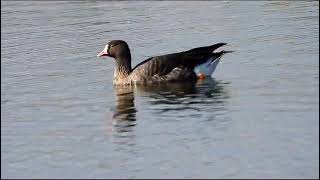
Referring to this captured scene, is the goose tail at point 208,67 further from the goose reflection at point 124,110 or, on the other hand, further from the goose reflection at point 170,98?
the goose reflection at point 124,110

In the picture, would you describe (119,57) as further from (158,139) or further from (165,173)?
(165,173)

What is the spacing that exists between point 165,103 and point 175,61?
3351mm

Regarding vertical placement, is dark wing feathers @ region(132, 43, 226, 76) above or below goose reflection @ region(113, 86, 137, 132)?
above

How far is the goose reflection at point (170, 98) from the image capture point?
19812 mm

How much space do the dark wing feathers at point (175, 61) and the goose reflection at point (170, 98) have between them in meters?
0.39

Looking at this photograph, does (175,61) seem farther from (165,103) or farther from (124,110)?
(124,110)

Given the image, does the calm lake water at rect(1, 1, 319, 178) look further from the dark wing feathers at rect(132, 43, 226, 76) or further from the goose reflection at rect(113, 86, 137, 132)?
the dark wing feathers at rect(132, 43, 226, 76)

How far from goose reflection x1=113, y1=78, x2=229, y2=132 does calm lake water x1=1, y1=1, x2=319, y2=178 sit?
0.09 feet

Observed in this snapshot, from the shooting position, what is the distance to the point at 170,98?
71.3 feet

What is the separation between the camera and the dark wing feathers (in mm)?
24141

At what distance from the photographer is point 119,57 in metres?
24.9

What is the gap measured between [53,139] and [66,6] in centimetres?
2629

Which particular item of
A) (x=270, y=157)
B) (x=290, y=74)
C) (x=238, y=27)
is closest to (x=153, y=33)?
(x=238, y=27)

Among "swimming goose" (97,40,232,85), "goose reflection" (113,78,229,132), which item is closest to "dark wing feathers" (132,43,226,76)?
"swimming goose" (97,40,232,85)
